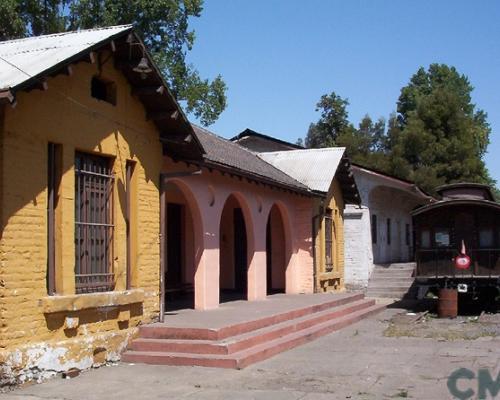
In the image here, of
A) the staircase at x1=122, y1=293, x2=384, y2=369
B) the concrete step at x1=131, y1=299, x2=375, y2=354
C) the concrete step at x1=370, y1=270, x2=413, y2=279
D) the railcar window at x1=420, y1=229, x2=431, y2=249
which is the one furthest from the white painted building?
the concrete step at x1=131, y1=299, x2=375, y2=354

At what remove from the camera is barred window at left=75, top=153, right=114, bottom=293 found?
32.4ft

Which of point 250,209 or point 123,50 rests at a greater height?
point 123,50

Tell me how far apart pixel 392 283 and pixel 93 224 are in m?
16.5

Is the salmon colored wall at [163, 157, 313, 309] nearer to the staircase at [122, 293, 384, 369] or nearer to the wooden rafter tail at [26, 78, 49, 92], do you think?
the staircase at [122, 293, 384, 369]

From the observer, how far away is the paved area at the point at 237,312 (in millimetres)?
11328

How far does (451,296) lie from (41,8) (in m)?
19.4

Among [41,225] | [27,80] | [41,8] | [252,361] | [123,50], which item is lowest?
[252,361]

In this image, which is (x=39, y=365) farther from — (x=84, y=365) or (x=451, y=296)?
(x=451, y=296)

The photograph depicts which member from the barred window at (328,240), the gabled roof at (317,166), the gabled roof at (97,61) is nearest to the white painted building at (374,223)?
the gabled roof at (317,166)

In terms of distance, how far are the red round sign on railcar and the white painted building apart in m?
6.86

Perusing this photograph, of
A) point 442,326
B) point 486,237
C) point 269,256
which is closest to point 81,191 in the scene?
point 442,326

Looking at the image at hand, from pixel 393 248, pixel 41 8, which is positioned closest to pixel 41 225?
pixel 41 8

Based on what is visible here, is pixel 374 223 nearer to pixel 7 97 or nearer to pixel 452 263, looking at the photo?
pixel 452 263

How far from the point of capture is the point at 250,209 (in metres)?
16.3
